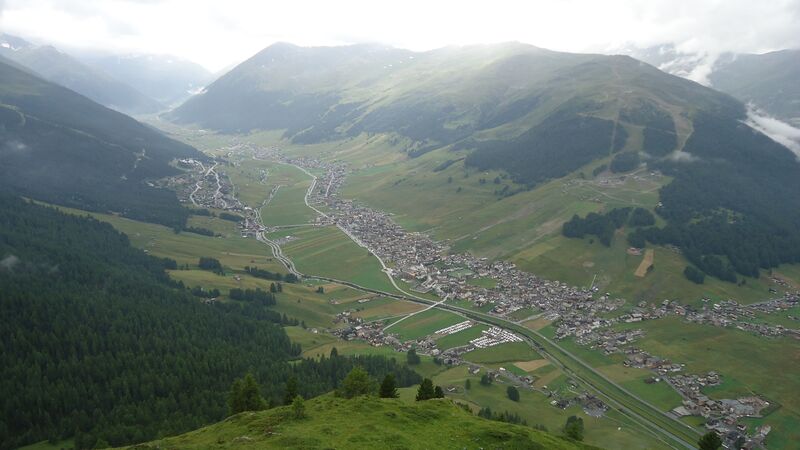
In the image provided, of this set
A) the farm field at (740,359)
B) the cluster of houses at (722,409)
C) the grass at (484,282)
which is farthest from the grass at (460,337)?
the cluster of houses at (722,409)

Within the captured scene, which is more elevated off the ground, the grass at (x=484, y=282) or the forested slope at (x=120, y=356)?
the forested slope at (x=120, y=356)

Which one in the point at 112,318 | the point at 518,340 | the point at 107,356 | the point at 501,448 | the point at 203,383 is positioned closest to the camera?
the point at 501,448

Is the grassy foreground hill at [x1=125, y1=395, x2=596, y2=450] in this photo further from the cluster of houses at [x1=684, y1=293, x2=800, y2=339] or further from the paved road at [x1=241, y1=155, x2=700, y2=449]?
the cluster of houses at [x1=684, y1=293, x2=800, y2=339]

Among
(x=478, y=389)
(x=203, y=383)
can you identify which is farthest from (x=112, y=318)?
(x=478, y=389)

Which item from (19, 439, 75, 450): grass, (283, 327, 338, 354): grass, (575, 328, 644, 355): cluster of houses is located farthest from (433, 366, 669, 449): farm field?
(19, 439, 75, 450): grass

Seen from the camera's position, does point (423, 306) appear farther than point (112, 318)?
Yes

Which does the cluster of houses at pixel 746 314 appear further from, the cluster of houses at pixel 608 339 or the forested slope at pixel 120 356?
the forested slope at pixel 120 356

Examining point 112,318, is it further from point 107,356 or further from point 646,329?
point 646,329
